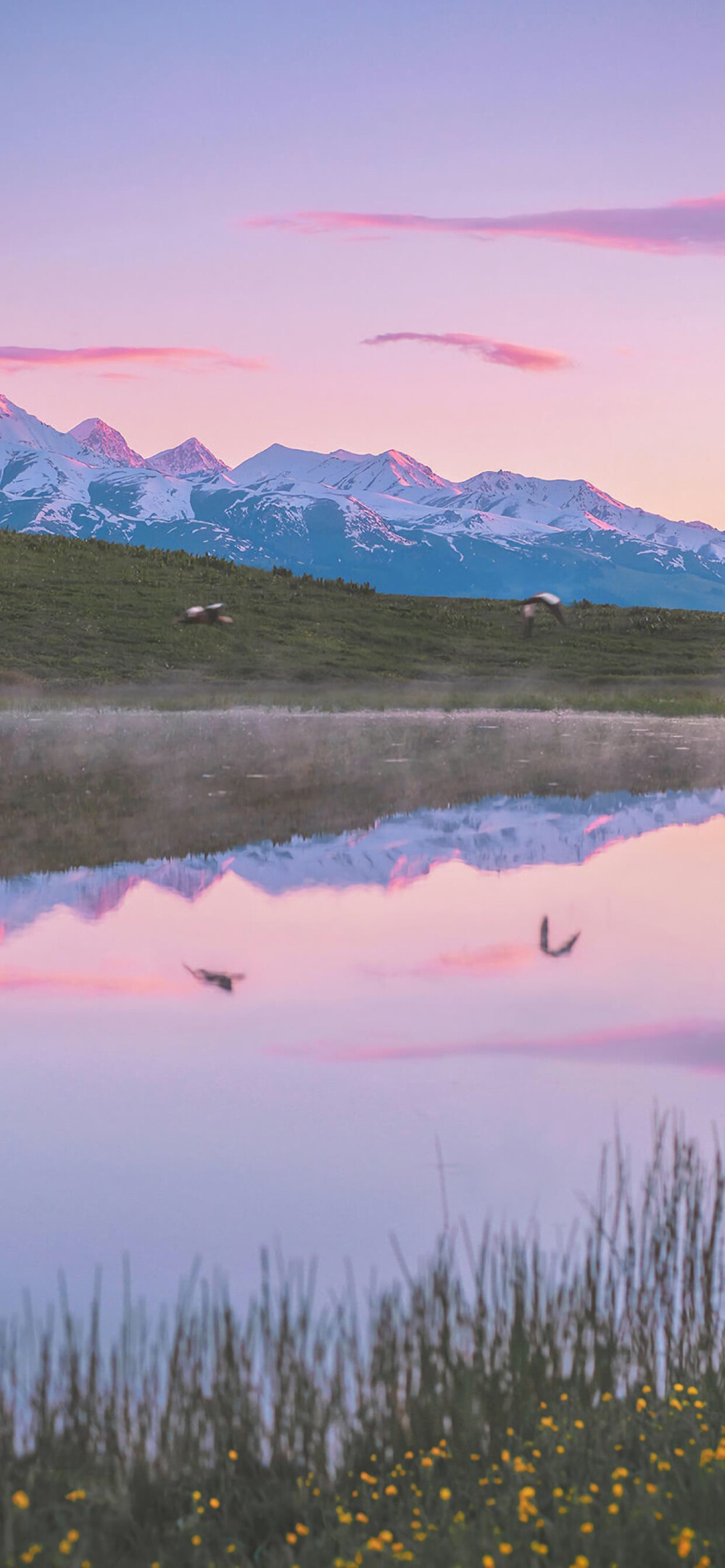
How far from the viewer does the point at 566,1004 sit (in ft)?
44.9

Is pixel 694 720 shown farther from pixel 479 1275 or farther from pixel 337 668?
pixel 479 1275

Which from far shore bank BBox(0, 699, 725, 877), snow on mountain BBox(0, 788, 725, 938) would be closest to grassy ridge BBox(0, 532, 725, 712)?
far shore bank BBox(0, 699, 725, 877)

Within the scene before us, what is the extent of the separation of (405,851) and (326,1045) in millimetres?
11320

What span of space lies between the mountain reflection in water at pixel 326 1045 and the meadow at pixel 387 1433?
1.37 metres

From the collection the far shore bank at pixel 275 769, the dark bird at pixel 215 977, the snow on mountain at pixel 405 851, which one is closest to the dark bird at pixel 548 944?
the snow on mountain at pixel 405 851

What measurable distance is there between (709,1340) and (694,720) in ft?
182

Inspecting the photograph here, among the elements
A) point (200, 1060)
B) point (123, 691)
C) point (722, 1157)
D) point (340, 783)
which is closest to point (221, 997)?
point (200, 1060)

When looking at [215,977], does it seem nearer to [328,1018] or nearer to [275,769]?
→ [328,1018]

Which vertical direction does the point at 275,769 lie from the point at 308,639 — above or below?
below

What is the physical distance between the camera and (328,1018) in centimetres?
1305

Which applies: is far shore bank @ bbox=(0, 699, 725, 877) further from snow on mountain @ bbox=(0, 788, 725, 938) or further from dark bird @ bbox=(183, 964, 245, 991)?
dark bird @ bbox=(183, 964, 245, 991)

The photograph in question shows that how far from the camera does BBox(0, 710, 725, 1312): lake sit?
8.48m

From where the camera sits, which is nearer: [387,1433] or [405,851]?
[387,1433]

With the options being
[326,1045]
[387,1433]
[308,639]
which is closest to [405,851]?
[326,1045]
